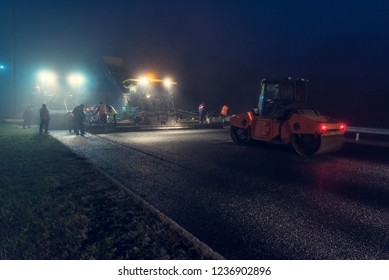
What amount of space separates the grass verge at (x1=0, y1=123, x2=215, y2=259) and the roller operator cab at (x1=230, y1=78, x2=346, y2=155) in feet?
21.9

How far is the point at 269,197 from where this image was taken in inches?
201

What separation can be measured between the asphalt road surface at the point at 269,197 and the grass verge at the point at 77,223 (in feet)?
1.47

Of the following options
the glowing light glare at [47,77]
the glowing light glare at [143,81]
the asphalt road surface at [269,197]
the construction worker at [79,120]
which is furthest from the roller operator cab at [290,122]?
the glowing light glare at [47,77]

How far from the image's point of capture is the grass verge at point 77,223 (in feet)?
10.1

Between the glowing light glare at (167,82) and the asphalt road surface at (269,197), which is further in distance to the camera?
the glowing light glare at (167,82)

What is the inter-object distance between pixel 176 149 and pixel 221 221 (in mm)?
6351

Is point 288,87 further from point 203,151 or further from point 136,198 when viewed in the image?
point 136,198

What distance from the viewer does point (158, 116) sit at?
2047 centimetres

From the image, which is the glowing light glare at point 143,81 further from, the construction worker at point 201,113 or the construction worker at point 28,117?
the construction worker at point 28,117

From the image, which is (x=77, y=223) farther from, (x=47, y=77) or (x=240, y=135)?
(x=47, y=77)

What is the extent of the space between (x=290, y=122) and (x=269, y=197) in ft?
17.9

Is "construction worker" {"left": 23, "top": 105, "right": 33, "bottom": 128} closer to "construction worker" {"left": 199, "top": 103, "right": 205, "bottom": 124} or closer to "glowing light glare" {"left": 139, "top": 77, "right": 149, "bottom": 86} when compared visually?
"glowing light glare" {"left": 139, "top": 77, "right": 149, "bottom": 86}

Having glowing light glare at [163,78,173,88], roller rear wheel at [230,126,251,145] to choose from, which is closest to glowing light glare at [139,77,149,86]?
glowing light glare at [163,78,173,88]

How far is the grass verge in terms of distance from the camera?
3.09 metres
